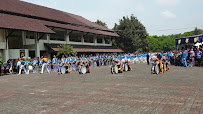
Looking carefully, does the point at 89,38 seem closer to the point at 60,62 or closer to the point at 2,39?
the point at 2,39

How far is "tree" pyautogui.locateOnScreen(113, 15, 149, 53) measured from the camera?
151 feet

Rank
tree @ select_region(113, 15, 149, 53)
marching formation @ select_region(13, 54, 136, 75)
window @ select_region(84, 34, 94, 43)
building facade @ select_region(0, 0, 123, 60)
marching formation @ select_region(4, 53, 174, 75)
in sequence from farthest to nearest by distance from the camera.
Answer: tree @ select_region(113, 15, 149, 53), window @ select_region(84, 34, 94, 43), building facade @ select_region(0, 0, 123, 60), marching formation @ select_region(13, 54, 136, 75), marching formation @ select_region(4, 53, 174, 75)

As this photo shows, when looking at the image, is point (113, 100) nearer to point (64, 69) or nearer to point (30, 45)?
point (64, 69)

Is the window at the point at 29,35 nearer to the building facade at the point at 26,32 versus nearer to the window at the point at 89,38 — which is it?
the building facade at the point at 26,32

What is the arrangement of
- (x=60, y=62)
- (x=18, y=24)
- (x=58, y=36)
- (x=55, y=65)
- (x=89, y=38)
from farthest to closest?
(x=89, y=38) < (x=58, y=36) < (x=18, y=24) < (x=55, y=65) < (x=60, y=62)

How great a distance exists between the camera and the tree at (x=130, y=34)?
151 feet

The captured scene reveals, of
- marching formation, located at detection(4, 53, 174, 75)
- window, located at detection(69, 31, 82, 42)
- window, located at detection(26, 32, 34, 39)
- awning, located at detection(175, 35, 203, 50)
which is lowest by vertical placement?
marching formation, located at detection(4, 53, 174, 75)

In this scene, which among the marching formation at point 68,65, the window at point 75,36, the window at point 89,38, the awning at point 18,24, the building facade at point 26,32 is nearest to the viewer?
the marching formation at point 68,65

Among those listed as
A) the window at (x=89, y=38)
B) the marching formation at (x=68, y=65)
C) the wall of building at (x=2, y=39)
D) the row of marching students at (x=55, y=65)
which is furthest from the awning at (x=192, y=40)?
the wall of building at (x=2, y=39)

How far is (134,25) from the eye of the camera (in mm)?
48594

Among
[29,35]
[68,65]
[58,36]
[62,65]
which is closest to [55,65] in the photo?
[68,65]

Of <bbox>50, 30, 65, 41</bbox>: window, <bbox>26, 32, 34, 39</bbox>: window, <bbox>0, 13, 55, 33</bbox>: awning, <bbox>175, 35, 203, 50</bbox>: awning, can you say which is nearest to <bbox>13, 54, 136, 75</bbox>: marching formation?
<bbox>0, 13, 55, 33</bbox>: awning

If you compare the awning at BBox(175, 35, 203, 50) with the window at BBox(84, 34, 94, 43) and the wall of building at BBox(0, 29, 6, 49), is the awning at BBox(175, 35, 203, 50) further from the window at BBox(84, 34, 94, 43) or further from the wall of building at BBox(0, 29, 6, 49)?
the wall of building at BBox(0, 29, 6, 49)

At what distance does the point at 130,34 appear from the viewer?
46.3 meters
